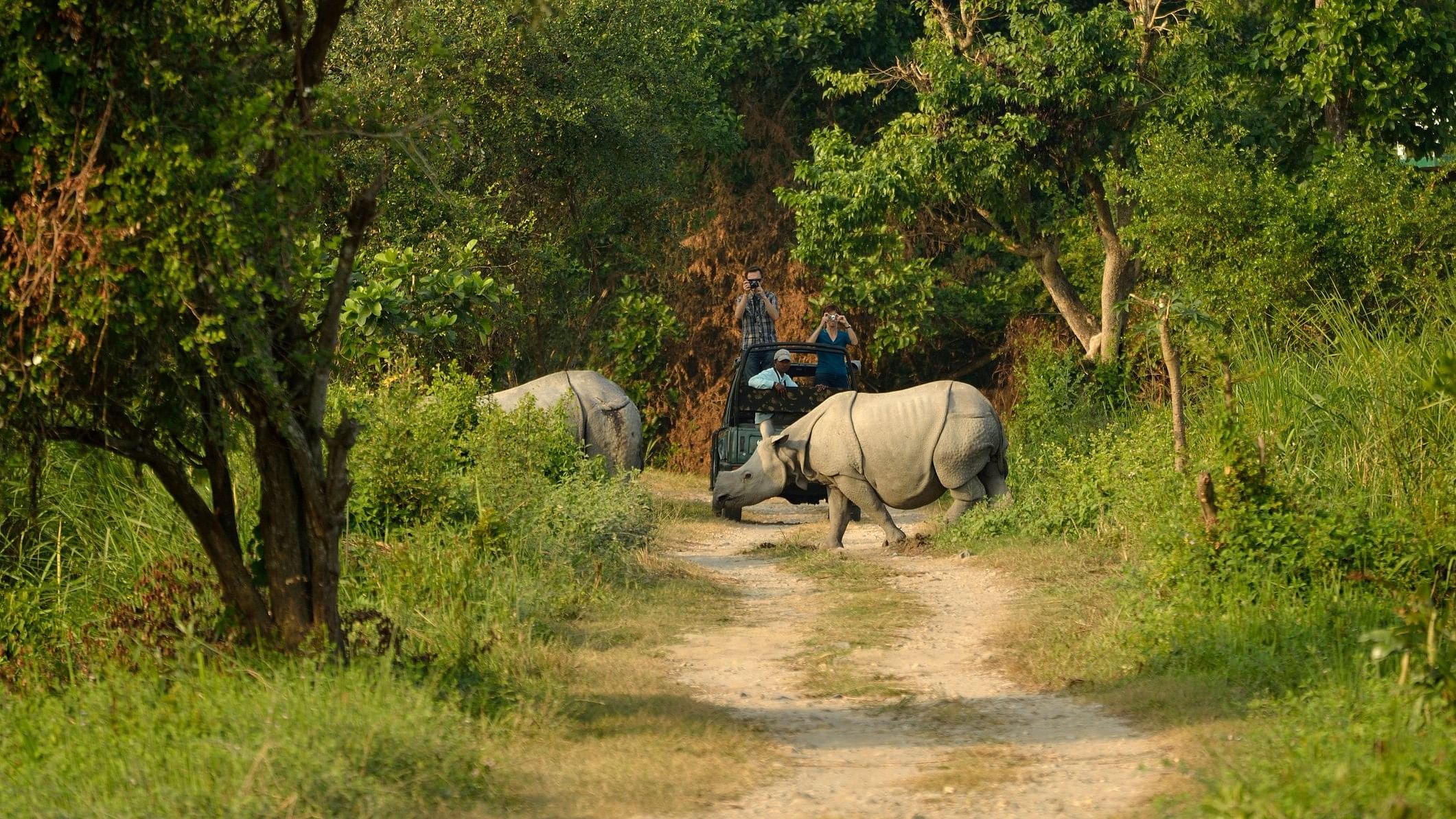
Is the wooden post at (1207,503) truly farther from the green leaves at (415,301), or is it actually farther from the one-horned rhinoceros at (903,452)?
the green leaves at (415,301)

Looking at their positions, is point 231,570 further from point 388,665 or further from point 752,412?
point 752,412

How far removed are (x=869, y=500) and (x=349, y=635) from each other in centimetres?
645

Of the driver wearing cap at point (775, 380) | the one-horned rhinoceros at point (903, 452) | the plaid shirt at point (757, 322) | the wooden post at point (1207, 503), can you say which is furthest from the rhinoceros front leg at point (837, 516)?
the plaid shirt at point (757, 322)

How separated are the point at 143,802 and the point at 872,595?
600 cm

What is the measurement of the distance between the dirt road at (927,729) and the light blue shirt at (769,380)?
5.36 m

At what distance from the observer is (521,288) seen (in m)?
18.2

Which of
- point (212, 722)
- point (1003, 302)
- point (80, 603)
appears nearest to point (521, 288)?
point (1003, 302)

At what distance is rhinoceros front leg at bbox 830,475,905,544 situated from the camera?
13.5 metres

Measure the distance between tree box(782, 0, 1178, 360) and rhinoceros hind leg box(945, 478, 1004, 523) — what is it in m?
4.36

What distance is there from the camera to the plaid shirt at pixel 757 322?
734 inches

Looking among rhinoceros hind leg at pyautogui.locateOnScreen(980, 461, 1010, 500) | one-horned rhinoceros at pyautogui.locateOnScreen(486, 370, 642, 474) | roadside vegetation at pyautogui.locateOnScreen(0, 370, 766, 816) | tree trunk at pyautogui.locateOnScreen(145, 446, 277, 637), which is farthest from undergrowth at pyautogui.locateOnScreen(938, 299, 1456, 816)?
tree trunk at pyautogui.locateOnScreen(145, 446, 277, 637)

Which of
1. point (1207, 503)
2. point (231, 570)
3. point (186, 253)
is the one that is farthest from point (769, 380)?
point (186, 253)

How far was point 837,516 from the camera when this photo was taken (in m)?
13.6

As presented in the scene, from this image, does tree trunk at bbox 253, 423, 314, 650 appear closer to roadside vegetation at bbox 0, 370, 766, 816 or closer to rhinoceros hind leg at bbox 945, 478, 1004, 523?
roadside vegetation at bbox 0, 370, 766, 816
